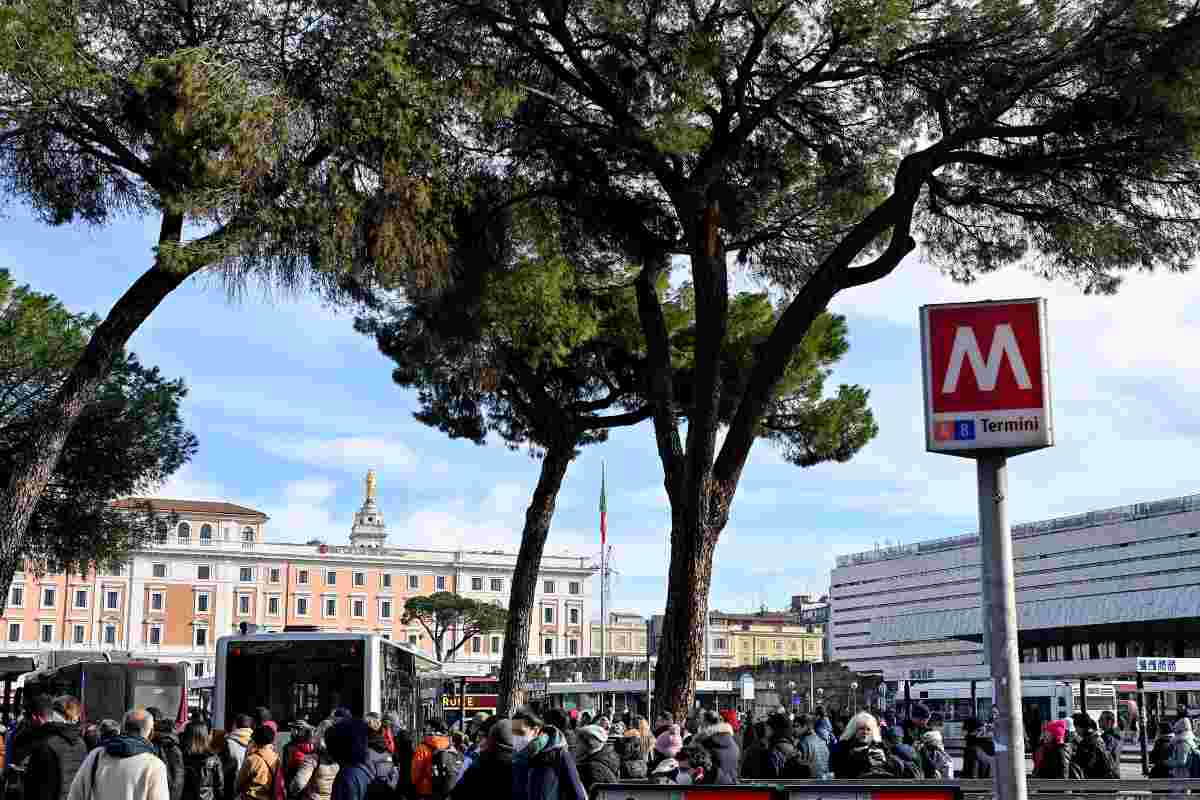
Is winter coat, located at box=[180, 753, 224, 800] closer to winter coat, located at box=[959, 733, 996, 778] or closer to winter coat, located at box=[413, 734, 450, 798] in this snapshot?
winter coat, located at box=[413, 734, 450, 798]

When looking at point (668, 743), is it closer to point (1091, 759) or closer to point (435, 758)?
point (435, 758)

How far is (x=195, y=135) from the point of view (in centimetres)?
1292

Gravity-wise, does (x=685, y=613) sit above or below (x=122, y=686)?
above

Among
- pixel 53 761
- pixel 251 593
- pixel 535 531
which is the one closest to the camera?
pixel 53 761

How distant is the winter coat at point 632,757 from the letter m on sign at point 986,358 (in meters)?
5.03

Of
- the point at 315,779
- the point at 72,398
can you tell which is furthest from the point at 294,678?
the point at 315,779

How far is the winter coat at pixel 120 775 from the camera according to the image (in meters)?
6.27

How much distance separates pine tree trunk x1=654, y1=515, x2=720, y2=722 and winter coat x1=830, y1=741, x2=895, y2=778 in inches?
222

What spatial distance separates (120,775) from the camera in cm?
629

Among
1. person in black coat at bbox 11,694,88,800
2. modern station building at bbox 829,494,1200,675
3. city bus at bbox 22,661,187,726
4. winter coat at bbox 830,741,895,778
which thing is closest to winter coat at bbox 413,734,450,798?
person in black coat at bbox 11,694,88,800

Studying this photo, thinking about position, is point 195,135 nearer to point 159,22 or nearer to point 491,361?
point 159,22

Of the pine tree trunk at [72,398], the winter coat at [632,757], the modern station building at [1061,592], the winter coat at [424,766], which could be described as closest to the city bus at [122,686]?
the pine tree trunk at [72,398]

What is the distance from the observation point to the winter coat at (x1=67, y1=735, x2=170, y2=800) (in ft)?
20.6

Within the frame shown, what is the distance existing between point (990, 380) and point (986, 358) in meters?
0.06
